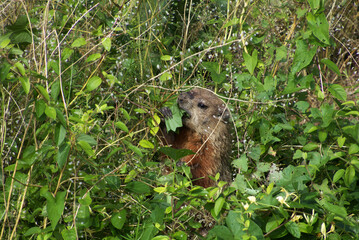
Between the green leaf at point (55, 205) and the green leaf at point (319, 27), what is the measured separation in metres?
1.74

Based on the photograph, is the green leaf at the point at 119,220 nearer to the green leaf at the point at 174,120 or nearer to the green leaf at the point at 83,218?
the green leaf at the point at 83,218

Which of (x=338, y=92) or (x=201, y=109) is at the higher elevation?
(x=338, y=92)

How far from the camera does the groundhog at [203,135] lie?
3.65 meters

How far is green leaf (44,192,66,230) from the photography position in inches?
88.6

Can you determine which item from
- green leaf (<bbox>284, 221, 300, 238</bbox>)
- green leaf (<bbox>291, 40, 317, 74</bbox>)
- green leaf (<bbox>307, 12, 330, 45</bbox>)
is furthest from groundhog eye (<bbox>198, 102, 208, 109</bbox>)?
green leaf (<bbox>284, 221, 300, 238</bbox>)

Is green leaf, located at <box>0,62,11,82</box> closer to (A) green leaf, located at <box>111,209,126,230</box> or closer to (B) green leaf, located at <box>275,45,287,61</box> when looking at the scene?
(A) green leaf, located at <box>111,209,126,230</box>

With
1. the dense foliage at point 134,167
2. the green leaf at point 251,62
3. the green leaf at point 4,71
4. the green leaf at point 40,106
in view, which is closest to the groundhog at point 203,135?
the dense foliage at point 134,167

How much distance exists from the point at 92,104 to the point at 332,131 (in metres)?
1.69

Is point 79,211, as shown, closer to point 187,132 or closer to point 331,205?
point 331,205

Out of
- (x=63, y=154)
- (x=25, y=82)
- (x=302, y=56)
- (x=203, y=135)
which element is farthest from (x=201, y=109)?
(x=25, y=82)

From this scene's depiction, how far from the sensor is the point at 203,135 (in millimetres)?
3914

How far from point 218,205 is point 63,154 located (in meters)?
0.84

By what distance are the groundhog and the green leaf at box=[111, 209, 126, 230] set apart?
1.12m

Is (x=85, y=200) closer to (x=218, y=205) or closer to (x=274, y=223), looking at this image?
(x=218, y=205)
